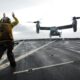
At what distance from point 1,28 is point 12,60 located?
1551 mm

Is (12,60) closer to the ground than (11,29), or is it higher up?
closer to the ground

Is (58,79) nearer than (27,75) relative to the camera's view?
Yes

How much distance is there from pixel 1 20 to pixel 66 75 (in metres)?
3.78

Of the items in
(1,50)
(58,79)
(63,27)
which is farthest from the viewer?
(63,27)

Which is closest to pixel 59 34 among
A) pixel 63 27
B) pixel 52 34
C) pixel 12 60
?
pixel 52 34

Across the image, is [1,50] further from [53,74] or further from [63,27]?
[63,27]

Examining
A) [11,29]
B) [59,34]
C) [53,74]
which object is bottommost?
[59,34]

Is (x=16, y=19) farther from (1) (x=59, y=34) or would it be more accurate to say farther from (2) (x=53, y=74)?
(1) (x=59, y=34)

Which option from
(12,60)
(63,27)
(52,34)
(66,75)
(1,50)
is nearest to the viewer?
(66,75)

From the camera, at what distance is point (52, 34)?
250 feet

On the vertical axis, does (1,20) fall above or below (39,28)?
above

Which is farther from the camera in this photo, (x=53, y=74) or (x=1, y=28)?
(x=1, y=28)

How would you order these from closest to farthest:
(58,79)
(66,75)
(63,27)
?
(58,79) < (66,75) < (63,27)

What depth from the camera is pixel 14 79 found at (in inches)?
324
